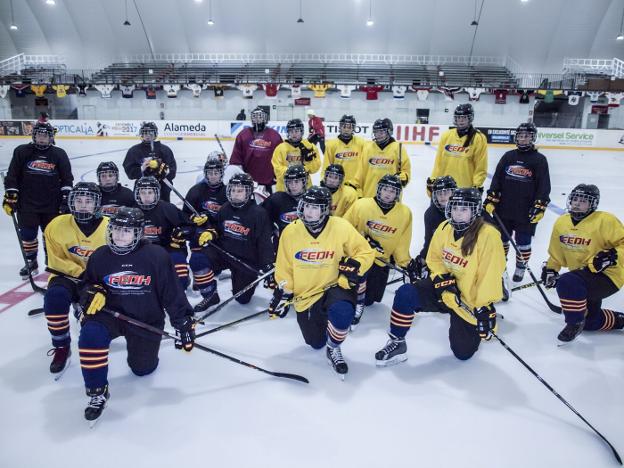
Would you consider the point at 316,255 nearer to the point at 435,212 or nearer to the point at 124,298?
the point at 124,298

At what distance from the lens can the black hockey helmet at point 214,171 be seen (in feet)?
13.4

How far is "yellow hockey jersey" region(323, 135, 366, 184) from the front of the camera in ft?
16.3

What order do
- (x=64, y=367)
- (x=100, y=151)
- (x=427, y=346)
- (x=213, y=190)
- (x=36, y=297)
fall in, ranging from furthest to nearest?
(x=100, y=151) → (x=213, y=190) → (x=36, y=297) → (x=427, y=346) → (x=64, y=367)

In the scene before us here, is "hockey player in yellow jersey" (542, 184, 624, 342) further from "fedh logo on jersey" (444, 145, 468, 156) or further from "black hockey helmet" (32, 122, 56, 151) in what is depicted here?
"black hockey helmet" (32, 122, 56, 151)

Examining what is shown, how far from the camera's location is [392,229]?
366cm

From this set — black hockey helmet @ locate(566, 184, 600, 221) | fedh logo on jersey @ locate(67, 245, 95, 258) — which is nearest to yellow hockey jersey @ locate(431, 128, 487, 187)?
black hockey helmet @ locate(566, 184, 600, 221)

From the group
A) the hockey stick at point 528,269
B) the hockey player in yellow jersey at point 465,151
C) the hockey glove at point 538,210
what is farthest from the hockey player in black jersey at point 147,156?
the hockey glove at point 538,210

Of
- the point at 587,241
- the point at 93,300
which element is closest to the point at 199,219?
the point at 93,300

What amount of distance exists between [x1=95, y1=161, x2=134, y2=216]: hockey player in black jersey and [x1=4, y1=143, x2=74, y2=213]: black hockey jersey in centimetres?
68

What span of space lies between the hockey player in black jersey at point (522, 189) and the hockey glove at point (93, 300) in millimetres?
3357

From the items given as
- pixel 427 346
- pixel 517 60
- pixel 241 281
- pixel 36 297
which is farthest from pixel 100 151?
pixel 517 60

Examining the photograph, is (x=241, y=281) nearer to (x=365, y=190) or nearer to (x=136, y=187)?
(x=136, y=187)

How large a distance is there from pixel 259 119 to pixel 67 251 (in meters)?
2.80

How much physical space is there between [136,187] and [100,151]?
11844mm
